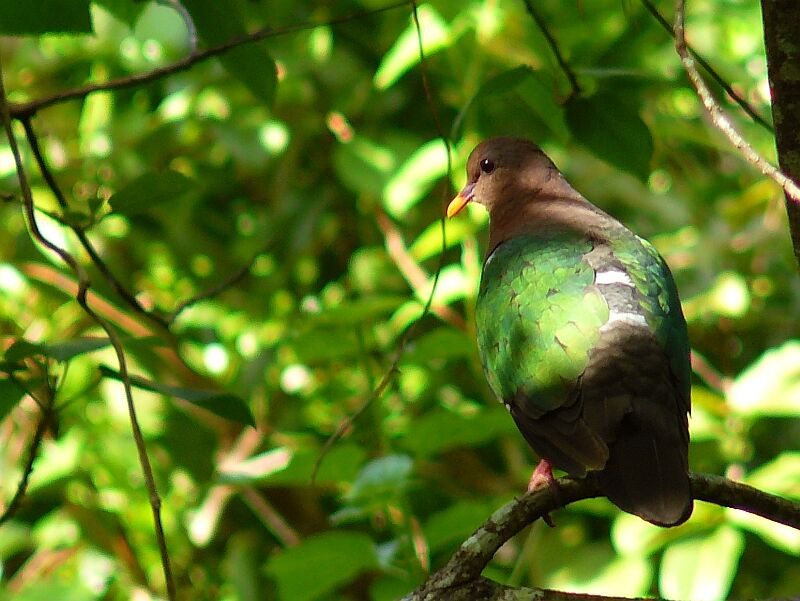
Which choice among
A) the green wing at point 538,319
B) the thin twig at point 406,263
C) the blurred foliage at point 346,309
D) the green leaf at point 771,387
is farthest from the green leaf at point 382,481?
the green leaf at point 771,387

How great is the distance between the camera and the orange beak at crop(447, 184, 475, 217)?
4055 mm

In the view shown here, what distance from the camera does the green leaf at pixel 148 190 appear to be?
2.36m

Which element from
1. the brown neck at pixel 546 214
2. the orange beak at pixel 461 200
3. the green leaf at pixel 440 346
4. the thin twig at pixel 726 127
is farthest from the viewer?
the orange beak at pixel 461 200

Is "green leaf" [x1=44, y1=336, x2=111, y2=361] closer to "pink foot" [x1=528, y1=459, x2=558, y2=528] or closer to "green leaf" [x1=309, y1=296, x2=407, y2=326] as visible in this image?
"pink foot" [x1=528, y1=459, x2=558, y2=528]

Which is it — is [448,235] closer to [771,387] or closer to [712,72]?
[771,387]

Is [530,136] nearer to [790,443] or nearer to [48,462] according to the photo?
[790,443]

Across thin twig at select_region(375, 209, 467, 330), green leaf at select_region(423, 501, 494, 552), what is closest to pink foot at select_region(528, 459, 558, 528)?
green leaf at select_region(423, 501, 494, 552)

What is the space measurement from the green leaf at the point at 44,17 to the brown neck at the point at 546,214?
148 centimetres

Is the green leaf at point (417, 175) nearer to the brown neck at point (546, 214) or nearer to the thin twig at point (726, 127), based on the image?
the brown neck at point (546, 214)

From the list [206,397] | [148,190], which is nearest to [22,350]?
[206,397]

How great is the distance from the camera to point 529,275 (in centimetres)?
293

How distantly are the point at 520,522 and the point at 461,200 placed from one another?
2.15 m

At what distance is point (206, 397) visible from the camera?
2.08 metres

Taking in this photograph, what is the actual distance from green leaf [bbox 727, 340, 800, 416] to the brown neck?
0.84 meters
